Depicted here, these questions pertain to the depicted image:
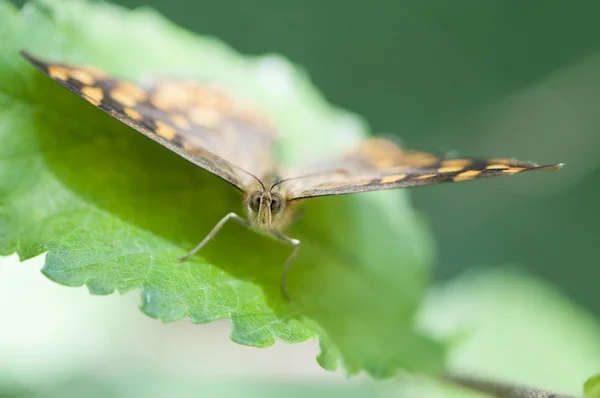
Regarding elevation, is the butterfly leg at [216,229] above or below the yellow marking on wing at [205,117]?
below

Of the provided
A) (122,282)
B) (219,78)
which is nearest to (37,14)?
(219,78)

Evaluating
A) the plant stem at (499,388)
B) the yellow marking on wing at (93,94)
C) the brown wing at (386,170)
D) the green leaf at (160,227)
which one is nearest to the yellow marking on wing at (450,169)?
the brown wing at (386,170)

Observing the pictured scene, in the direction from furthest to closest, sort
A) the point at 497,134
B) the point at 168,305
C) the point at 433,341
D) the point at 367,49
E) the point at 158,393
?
the point at 367,49, the point at 497,134, the point at 158,393, the point at 433,341, the point at 168,305

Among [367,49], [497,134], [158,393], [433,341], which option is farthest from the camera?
[367,49]

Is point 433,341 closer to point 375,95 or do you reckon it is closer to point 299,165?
point 299,165

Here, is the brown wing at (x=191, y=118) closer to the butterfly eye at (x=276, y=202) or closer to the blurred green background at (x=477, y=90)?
the butterfly eye at (x=276, y=202)

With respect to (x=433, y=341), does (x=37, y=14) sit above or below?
above

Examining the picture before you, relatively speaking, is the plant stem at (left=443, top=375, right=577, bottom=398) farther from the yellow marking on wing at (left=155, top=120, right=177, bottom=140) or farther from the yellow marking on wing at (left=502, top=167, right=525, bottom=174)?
the yellow marking on wing at (left=155, top=120, right=177, bottom=140)
